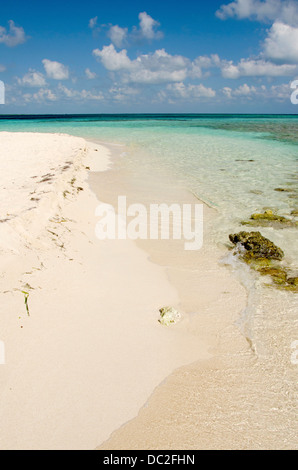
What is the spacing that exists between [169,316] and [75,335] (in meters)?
0.98

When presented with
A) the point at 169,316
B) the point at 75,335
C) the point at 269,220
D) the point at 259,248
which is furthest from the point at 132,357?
the point at 269,220

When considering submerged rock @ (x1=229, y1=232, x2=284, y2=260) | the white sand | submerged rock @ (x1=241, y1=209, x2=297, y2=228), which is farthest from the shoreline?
submerged rock @ (x1=241, y1=209, x2=297, y2=228)

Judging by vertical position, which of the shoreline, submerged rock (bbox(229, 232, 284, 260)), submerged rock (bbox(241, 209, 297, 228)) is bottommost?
the shoreline

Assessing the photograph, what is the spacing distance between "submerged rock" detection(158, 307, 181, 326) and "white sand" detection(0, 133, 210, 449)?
0.08 m

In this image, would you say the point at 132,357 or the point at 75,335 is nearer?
the point at 132,357

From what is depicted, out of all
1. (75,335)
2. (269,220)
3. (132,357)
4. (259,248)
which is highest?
(269,220)

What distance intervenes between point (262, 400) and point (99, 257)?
272 centimetres

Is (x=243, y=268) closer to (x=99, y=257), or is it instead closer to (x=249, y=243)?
(x=249, y=243)

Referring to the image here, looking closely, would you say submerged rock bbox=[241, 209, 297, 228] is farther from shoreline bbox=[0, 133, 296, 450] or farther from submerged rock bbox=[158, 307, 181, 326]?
submerged rock bbox=[158, 307, 181, 326]

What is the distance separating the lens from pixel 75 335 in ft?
9.32

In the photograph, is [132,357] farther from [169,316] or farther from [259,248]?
[259,248]

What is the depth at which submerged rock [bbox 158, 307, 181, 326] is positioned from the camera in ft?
10.5

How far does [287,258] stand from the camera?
476cm

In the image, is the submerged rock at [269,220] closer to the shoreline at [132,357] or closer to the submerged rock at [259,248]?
the submerged rock at [259,248]
